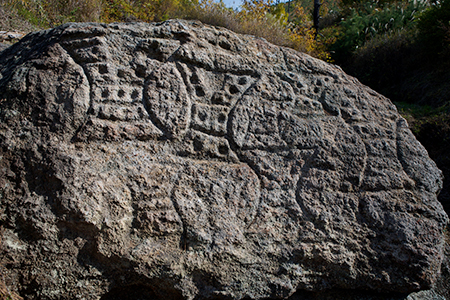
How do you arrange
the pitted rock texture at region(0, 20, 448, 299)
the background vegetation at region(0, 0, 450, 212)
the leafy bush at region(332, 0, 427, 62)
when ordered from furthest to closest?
1. the leafy bush at region(332, 0, 427, 62)
2. the background vegetation at region(0, 0, 450, 212)
3. the pitted rock texture at region(0, 20, 448, 299)

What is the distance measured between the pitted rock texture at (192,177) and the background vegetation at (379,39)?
1.83 metres

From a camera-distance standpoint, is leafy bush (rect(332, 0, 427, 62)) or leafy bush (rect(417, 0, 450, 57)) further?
leafy bush (rect(332, 0, 427, 62))

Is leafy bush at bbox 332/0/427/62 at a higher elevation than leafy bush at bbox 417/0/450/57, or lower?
higher

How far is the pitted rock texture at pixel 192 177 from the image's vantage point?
150 cm

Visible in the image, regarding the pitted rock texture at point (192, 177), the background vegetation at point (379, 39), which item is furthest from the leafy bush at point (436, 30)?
the pitted rock texture at point (192, 177)

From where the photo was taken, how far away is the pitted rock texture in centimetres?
150

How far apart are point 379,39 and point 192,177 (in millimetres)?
7368

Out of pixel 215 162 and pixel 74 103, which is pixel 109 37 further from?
pixel 215 162

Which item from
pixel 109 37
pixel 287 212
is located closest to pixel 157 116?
pixel 109 37

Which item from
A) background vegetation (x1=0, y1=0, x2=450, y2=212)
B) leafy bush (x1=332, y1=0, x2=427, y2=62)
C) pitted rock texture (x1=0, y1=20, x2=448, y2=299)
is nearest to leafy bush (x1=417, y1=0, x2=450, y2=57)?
background vegetation (x1=0, y1=0, x2=450, y2=212)

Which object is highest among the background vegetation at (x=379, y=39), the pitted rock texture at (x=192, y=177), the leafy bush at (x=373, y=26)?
the leafy bush at (x=373, y=26)

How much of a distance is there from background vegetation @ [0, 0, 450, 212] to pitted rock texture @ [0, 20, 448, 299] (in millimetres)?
1829

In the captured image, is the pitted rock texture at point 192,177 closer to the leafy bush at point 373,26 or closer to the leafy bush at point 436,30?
the leafy bush at point 436,30

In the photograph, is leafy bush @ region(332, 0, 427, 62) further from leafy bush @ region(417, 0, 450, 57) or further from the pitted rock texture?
the pitted rock texture
